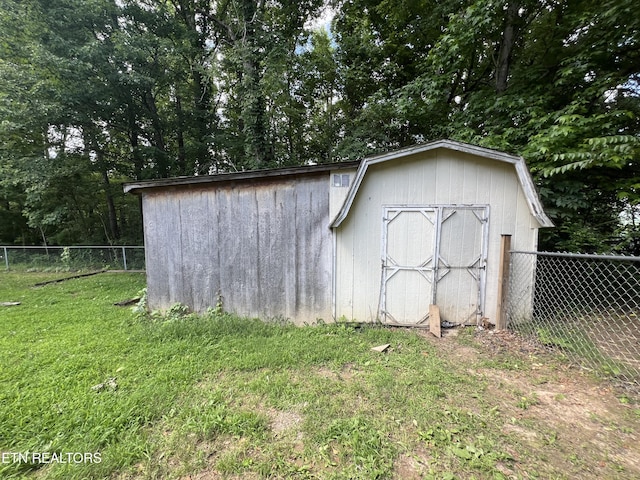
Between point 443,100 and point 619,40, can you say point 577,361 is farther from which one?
point 443,100

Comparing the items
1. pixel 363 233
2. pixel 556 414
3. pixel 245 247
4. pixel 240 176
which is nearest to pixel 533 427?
pixel 556 414

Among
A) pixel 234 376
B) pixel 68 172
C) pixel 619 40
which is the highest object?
pixel 619 40

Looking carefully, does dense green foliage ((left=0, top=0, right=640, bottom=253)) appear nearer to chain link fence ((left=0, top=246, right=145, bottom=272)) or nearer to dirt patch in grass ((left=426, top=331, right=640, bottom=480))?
chain link fence ((left=0, top=246, right=145, bottom=272))

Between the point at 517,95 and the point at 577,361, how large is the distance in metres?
5.30

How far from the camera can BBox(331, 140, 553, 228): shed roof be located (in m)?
3.32

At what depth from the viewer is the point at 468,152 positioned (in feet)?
11.5

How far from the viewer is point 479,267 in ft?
12.2

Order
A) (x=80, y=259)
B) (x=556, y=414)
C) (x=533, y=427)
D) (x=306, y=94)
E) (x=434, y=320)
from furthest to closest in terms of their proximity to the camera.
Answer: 1. (x=306, y=94)
2. (x=80, y=259)
3. (x=434, y=320)
4. (x=556, y=414)
5. (x=533, y=427)

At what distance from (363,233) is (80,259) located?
11.5 meters

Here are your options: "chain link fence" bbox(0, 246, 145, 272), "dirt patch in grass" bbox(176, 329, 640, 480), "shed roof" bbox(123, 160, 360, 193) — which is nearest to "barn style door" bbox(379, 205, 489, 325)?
"dirt patch in grass" bbox(176, 329, 640, 480)

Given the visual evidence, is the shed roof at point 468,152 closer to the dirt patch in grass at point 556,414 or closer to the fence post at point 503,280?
the fence post at point 503,280

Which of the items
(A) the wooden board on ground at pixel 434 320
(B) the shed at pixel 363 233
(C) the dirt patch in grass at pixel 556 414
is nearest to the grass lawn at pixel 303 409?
(C) the dirt patch in grass at pixel 556 414

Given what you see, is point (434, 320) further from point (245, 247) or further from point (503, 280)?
point (245, 247)

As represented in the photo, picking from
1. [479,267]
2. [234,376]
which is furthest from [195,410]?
[479,267]
